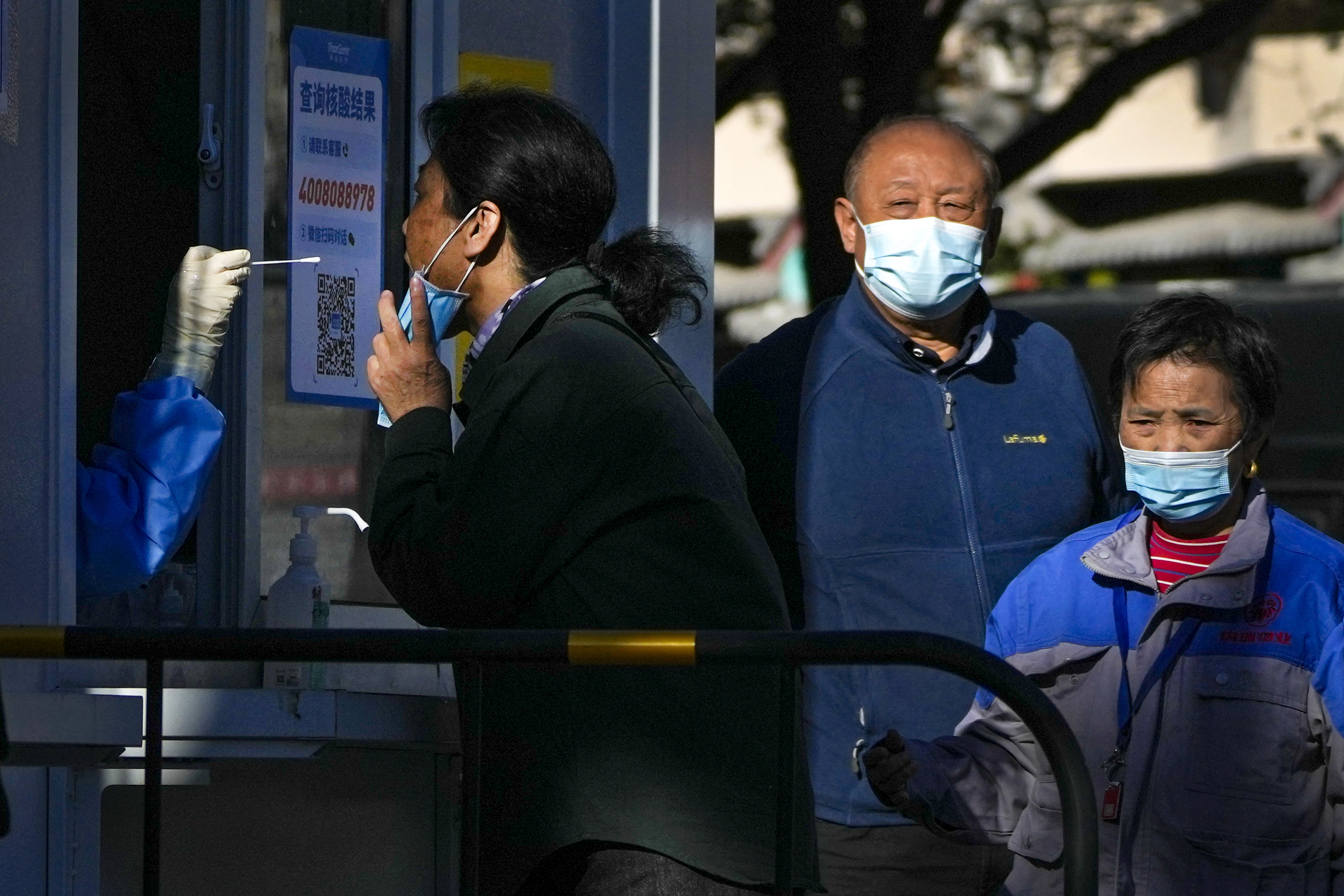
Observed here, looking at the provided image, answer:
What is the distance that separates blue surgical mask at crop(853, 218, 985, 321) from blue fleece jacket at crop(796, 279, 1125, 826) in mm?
69

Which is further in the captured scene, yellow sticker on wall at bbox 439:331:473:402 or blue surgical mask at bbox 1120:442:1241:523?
yellow sticker on wall at bbox 439:331:473:402

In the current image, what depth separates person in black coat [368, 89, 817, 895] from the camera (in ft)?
9.90

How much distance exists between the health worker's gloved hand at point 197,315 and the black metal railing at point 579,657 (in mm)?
1305

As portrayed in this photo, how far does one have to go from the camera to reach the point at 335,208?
4.88 meters

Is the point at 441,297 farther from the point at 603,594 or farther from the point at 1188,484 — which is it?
the point at 1188,484

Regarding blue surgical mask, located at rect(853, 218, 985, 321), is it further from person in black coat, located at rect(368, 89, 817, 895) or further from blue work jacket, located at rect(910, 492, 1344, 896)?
person in black coat, located at rect(368, 89, 817, 895)

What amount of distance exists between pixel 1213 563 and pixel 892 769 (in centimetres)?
65

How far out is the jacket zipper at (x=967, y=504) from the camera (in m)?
4.34

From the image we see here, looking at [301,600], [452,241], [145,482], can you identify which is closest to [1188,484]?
[452,241]

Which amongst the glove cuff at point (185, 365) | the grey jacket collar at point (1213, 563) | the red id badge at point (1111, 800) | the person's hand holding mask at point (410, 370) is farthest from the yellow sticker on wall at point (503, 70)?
the red id badge at point (1111, 800)

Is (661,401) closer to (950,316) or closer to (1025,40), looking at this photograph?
(950,316)

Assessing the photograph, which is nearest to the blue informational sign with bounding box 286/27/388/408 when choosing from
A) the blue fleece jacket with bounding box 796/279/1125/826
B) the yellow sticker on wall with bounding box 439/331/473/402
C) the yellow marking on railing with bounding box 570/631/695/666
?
the yellow sticker on wall with bounding box 439/331/473/402

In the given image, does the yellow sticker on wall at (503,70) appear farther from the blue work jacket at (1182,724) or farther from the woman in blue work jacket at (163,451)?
the blue work jacket at (1182,724)

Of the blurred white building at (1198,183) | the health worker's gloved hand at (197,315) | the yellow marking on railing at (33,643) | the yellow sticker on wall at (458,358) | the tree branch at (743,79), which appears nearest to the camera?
the yellow marking on railing at (33,643)
